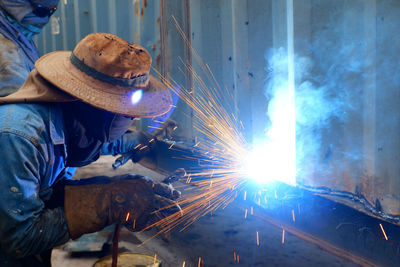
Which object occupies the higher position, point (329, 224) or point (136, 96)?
point (136, 96)

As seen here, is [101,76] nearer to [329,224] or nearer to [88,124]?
[88,124]

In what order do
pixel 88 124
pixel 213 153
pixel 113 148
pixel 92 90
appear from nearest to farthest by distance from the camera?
pixel 92 90
pixel 88 124
pixel 113 148
pixel 213 153

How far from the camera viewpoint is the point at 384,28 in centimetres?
184

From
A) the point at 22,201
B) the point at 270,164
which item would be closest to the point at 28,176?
the point at 22,201

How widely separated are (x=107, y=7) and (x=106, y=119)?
4.04m

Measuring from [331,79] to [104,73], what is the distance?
1340 mm

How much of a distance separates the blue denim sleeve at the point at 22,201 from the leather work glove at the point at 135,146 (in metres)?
1.03

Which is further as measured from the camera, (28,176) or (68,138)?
(68,138)

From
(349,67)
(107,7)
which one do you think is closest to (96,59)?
(349,67)

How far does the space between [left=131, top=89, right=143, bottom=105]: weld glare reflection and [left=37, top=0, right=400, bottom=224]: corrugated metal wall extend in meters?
1.06

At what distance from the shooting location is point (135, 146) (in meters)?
2.57

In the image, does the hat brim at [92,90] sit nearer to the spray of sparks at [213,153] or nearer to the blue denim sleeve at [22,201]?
the blue denim sleeve at [22,201]

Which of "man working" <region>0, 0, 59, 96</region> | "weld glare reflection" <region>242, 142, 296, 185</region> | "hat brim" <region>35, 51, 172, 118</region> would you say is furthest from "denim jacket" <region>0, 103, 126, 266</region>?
"weld glare reflection" <region>242, 142, 296, 185</region>

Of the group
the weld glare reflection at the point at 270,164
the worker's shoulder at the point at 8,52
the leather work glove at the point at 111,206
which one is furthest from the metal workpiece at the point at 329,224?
the worker's shoulder at the point at 8,52
